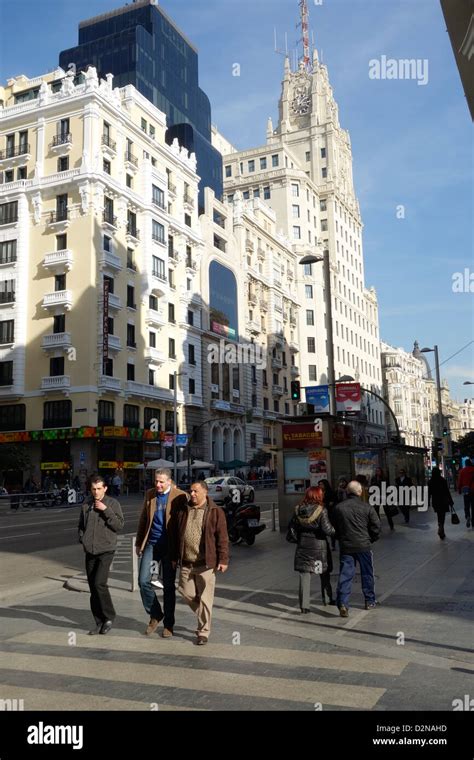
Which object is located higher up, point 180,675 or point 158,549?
point 158,549

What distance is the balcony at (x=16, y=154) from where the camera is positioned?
4588 cm

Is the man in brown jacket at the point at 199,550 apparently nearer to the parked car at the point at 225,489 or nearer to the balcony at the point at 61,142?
the parked car at the point at 225,489

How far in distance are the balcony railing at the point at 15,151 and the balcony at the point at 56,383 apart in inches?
648

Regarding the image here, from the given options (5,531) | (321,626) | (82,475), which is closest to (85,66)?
(82,475)

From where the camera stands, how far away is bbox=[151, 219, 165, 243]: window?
163ft

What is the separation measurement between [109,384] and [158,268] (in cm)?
1215

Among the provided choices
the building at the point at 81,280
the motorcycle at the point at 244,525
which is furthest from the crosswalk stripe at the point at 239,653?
the building at the point at 81,280

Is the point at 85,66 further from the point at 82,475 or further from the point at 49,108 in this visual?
the point at 82,475

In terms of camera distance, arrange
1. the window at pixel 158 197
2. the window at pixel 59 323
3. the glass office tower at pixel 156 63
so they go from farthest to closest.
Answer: the glass office tower at pixel 156 63 < the window at pixel 158 197 < the window at pixel 59 323

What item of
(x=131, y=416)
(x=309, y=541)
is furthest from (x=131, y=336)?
(x=309, y=541)

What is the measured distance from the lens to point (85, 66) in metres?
59.8

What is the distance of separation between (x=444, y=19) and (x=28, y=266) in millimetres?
39664

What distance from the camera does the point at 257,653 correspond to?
6531 mm

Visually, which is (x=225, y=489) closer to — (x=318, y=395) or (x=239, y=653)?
(x=318, y=395)
